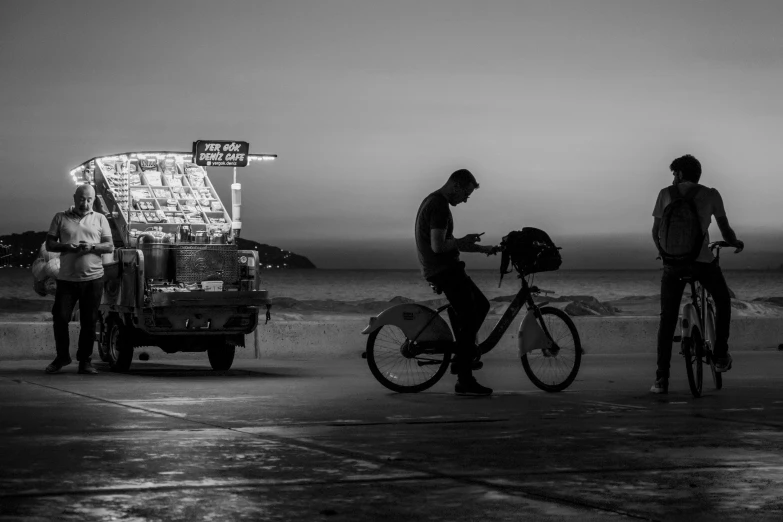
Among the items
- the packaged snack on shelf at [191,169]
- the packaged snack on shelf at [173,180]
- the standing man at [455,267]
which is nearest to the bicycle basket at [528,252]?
the standing man at [455,267]

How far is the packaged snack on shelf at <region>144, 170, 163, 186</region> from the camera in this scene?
1628cm

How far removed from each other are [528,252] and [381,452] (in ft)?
13.9

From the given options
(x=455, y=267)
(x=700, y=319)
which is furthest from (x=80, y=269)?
(x=700, y=319)

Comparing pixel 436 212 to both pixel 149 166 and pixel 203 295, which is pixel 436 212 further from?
pixel 149 166

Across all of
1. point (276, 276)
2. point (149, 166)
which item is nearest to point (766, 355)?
point (149, 166)

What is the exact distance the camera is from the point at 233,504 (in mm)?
5434

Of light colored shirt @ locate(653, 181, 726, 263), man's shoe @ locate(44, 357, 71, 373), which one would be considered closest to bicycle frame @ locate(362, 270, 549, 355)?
light colored shirt @ locate(653, 181, 726, 263)

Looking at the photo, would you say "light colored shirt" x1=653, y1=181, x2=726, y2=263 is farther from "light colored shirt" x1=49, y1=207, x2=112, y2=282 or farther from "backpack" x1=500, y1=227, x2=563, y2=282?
"light colored shirt" x1=49, y1=207, x2=112, y2=282

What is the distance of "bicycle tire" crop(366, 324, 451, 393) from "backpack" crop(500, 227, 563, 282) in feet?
3.11

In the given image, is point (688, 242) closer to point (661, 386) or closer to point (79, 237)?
point (661, 386)

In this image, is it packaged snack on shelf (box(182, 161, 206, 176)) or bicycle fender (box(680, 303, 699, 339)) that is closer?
bicycle fender (box(680, 303, 699, 339))

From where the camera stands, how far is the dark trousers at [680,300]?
34.8 ft

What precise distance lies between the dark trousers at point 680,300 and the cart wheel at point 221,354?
4.92m

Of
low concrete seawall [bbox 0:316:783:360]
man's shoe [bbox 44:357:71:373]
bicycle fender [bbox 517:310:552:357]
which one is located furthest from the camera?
low concrete seawall [bbox 0:316:783:360]
